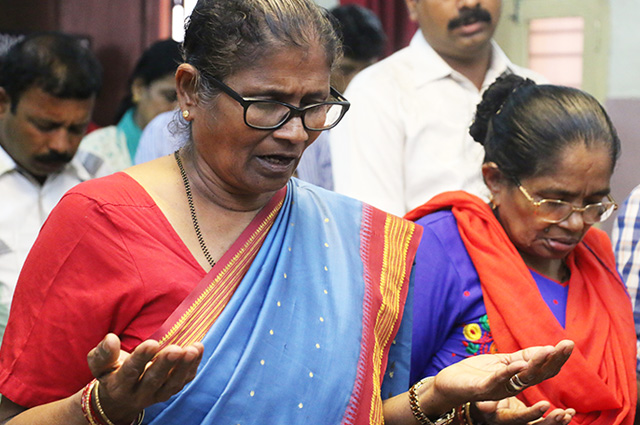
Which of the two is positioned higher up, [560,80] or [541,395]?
[560,80]

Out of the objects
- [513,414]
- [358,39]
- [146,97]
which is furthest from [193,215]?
[146,97]

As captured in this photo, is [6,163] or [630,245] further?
[6,163]

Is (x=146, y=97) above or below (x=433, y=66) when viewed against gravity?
below

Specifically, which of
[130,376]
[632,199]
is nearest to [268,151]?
[130,376]

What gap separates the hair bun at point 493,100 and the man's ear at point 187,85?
1.03 metres

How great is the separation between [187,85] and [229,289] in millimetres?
442

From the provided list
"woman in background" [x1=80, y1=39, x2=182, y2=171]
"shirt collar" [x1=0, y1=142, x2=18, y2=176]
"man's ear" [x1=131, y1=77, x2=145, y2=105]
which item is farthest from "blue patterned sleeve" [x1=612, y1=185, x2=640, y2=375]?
"man's ear" [x1=131, y1=77, x2=145, y2=105]

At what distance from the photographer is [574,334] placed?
2.21 m

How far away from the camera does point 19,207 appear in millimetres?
3127

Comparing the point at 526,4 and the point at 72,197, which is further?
the point at 526,4

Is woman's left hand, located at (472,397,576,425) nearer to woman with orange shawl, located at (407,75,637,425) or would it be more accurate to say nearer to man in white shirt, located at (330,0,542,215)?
woman with orange shawl, located at (407,75,637,425)

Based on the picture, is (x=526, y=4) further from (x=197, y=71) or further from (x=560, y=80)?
(x=197, y=71)

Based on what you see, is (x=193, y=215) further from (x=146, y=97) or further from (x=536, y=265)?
(x=146, y=97)

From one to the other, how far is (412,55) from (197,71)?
5.42 ft
